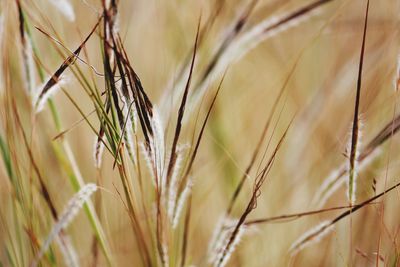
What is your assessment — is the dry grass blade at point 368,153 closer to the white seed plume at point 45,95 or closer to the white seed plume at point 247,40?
the white seed plume at point 247,40

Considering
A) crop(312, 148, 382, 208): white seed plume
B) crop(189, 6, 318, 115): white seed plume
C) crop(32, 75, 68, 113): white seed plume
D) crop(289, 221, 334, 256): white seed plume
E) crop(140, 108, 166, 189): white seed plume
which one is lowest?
crop(289, 221, 334, 256): white seed plume

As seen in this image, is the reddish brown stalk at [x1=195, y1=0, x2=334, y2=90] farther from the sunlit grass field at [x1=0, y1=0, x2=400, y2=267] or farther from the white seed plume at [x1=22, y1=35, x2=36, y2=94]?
the white seed plume at [x1=22, y1=35, x2=36, y2=94]

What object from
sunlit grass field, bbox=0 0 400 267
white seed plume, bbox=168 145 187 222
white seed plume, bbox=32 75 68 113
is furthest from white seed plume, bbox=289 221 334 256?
white seed plume, bbox=32 75 68 113

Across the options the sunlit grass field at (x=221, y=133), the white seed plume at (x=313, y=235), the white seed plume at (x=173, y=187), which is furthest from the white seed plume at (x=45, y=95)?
the white seed plume at (x=313, y=235)

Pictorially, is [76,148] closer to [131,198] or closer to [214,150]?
[214,150]

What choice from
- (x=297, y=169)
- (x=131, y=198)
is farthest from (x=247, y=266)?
(x=131, y=198)

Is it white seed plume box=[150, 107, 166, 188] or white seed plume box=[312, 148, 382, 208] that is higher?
white seed plume box=[150, 107, 166, 188]

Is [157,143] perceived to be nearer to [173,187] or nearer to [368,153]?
[173,187]

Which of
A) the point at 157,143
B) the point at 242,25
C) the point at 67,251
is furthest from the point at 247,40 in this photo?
the point at 67,251
